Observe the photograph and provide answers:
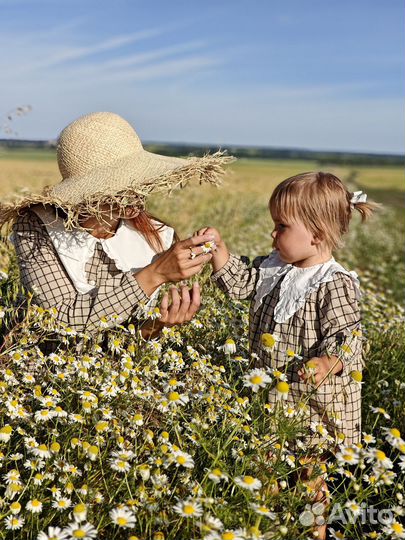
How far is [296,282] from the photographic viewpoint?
2.65 meters

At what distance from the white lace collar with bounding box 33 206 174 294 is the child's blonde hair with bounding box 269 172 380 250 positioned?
0.78 m

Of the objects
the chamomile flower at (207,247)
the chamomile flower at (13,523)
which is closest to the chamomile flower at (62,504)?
the chamomile flower at (13,523)

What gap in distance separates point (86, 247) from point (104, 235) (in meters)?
0.14

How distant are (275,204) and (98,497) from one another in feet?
4.73

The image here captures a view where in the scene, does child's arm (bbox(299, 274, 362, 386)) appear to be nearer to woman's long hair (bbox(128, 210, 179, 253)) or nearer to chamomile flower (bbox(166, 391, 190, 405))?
chamomile flower (bbox(166, 391, 190, 405))

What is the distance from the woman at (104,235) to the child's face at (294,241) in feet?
1.11

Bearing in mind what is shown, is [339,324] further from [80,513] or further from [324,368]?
[80,513]

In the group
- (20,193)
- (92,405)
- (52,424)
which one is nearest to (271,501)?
(92,405)

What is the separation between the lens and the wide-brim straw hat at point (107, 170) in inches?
105

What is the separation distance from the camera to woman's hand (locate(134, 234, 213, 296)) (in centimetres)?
257

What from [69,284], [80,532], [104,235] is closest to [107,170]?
[104,235]

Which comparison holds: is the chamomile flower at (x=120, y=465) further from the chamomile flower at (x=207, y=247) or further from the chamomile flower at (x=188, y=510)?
the chamomile flower at (x=207, y=247)

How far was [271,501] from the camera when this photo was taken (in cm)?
→ 195

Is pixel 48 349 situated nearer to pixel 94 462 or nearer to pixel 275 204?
pixel 94 462
